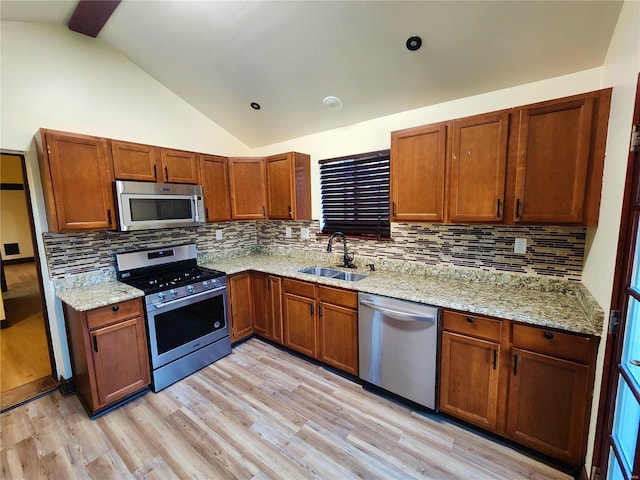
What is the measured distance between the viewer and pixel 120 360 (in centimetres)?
221

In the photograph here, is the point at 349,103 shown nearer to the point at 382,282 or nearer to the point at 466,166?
the point at 466,166

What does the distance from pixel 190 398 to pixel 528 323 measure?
2589 mm

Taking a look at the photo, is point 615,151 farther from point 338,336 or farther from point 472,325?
point 338,336

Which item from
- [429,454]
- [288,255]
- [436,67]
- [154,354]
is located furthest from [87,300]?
[436,67]

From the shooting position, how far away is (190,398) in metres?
2.34

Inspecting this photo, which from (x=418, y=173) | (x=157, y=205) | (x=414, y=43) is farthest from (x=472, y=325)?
(x=157, y=205)

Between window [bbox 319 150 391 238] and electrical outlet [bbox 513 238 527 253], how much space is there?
1069 millimetres

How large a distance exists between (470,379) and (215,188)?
2.97m

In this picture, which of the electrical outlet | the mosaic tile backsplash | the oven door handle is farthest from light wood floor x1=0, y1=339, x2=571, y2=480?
the electrical outlet

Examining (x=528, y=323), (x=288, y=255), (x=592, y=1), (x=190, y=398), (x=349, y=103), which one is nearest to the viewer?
(x=592, y=1)

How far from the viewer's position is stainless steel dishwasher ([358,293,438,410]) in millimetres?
1993

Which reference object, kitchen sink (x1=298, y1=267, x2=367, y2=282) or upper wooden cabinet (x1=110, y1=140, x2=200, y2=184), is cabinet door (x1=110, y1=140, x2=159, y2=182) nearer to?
upper wooden cabinet (x1=110, y1=140, x2=200, y2=184)

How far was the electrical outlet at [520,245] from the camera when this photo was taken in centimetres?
209

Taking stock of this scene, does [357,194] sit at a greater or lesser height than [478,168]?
lesser
